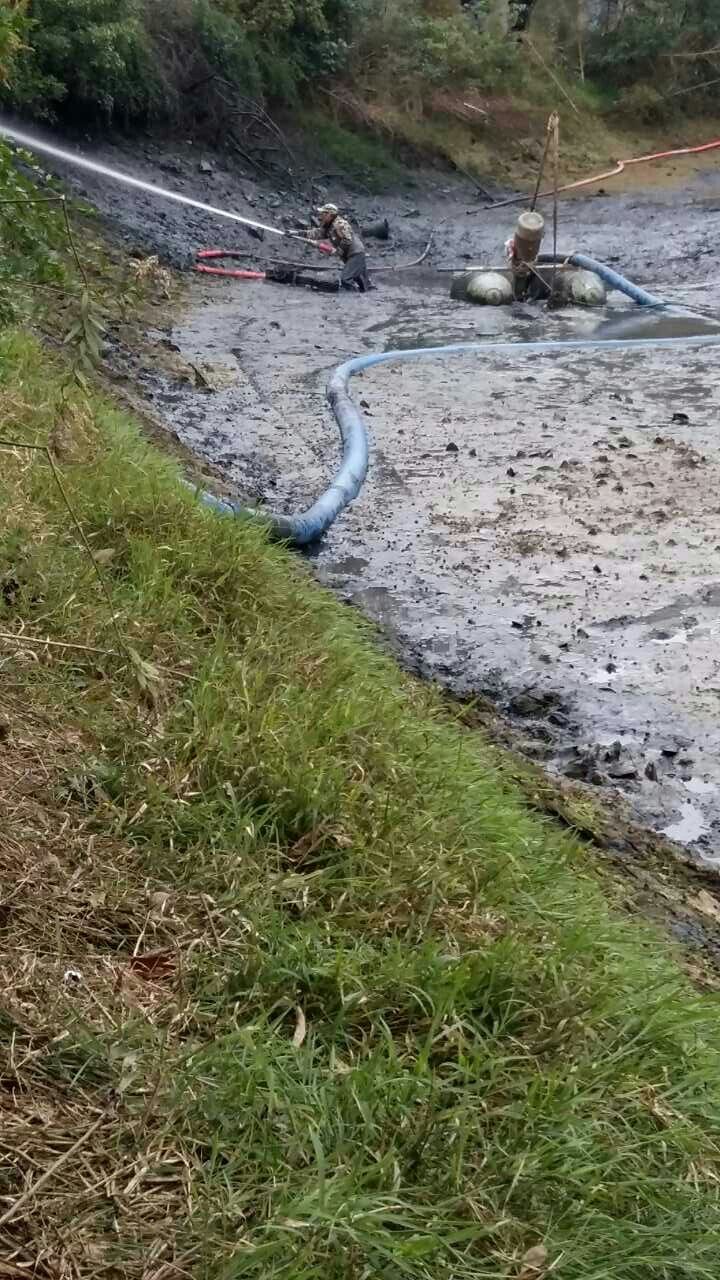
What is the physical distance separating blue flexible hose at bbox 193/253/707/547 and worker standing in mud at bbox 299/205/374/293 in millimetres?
2367

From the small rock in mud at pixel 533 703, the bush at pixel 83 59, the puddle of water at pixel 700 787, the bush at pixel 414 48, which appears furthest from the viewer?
the bush at pixel 414 48

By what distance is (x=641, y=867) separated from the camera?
11.4 ft

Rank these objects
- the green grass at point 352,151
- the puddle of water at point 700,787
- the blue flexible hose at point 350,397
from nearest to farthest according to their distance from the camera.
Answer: the puddle of water at point 700,787, the blue flexible hose at point 350,397, the green grass at point 352,151

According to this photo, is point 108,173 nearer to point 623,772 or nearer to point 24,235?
point 623,772

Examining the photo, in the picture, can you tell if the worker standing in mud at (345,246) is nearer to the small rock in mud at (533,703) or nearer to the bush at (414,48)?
the bush at (414,48)

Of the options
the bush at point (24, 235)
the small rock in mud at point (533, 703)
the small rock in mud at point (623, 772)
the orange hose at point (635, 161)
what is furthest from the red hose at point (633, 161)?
the bush at point (24, 235)

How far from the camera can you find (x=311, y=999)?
7.07 feet

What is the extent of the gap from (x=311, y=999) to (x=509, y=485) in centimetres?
473

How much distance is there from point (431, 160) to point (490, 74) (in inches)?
138

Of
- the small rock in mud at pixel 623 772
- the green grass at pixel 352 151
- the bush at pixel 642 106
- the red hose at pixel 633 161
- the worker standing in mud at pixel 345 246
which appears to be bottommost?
the small rock in mud at pixel 623 772

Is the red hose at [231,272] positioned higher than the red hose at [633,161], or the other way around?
the red hose at [633,161]

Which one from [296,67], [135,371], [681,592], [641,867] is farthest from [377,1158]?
[296,67]

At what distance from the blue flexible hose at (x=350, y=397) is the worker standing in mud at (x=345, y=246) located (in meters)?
2.37

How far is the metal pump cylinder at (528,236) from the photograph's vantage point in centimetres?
1170
